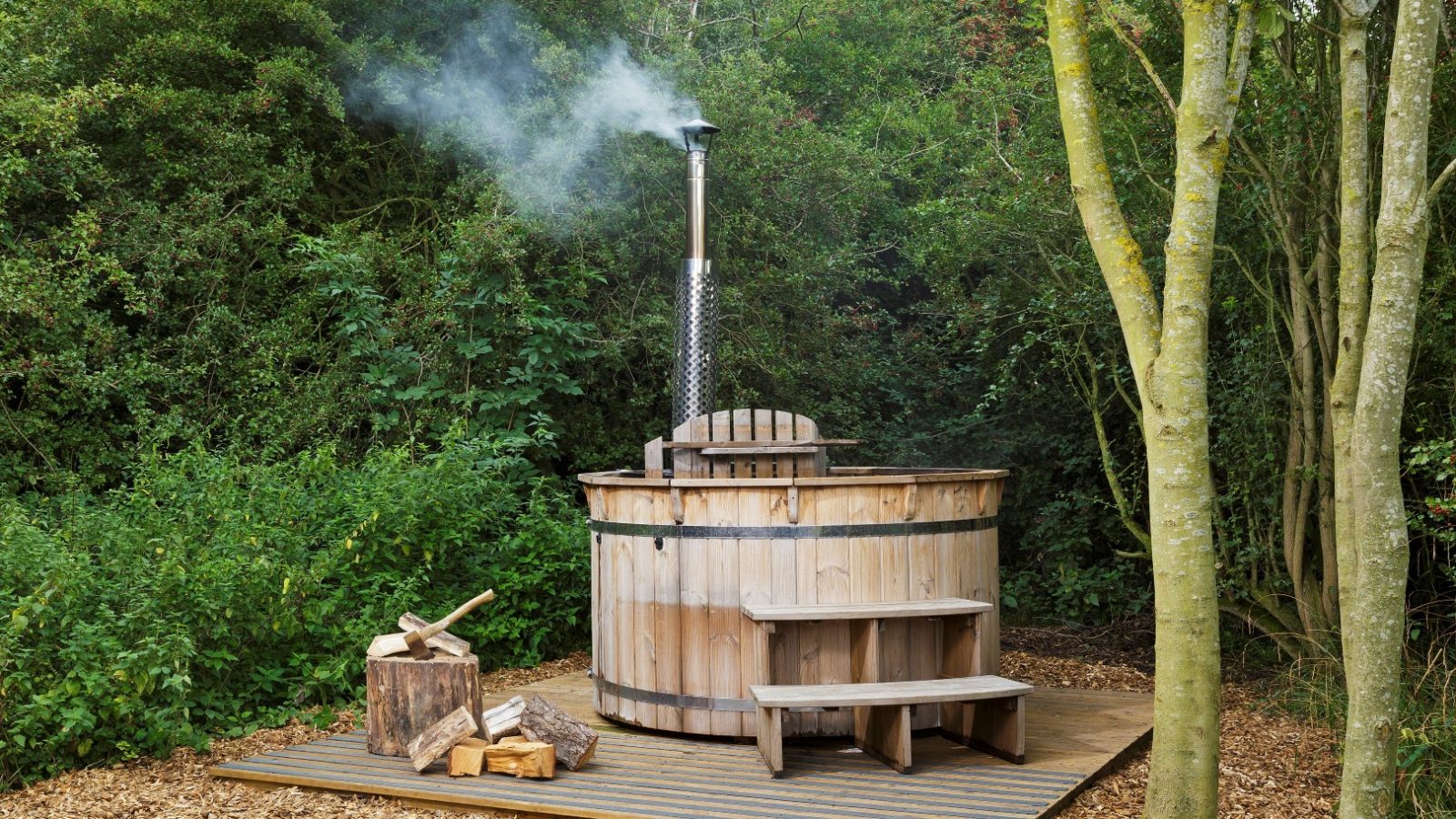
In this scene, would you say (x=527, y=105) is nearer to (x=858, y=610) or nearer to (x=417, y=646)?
(x=417, y=646)

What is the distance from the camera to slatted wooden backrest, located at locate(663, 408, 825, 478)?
18.6 feet

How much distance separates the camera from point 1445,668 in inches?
190

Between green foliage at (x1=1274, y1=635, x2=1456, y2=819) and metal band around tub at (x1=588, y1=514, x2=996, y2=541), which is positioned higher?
metal band around tub at (x1=588, y1=514, x2=996, y2=541)

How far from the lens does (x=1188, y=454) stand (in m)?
3.72

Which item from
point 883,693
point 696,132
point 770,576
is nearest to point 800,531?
point 770,576

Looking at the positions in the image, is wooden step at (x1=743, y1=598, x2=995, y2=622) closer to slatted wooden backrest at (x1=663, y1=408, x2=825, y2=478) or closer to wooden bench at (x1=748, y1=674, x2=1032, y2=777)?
wooden bench at (x1=748, y1=674, x2=1032, y2=777)

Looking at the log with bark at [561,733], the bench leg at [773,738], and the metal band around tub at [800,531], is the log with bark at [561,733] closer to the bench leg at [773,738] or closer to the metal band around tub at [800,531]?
the bench leg at [773,738]

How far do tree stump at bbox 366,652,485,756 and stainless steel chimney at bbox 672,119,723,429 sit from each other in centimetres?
242

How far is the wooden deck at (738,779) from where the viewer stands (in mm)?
4133

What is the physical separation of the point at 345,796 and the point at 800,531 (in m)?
1.99

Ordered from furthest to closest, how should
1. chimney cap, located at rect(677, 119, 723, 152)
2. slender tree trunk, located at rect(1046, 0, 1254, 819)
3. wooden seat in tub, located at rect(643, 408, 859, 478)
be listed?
chimney cap, located at rect(677, 119, 723, 152) < wooden seat in tub, located at rect(643, 408, 859, 478) < slender tree trunk, located at rect(1046, 0, 1254, 819)

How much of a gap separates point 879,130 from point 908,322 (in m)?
2.32

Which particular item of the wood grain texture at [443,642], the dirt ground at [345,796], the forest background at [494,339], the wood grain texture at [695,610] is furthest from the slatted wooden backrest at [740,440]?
the dirt ground at [345,796]

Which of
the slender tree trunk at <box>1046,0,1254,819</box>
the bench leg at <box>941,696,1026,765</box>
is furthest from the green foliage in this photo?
the bench leg at <box>941,696,1026,765</box>
